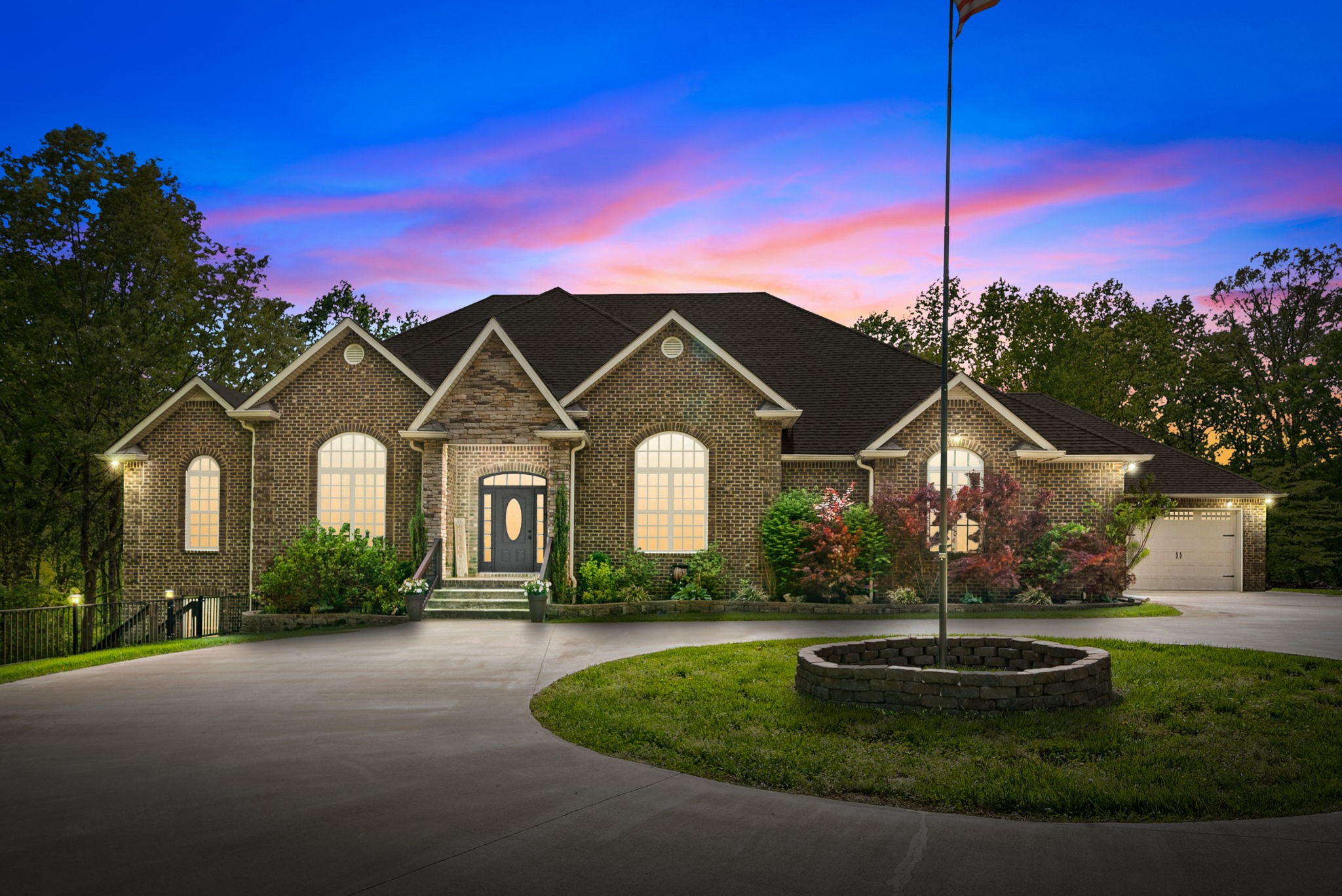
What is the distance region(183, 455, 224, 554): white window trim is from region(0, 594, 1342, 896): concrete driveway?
13.2 metres

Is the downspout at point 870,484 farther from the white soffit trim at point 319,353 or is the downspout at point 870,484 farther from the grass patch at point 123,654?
the grass patch at point 123,654

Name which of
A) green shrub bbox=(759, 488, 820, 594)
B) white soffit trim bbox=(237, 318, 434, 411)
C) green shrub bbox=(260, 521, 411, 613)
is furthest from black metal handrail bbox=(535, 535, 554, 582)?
green shrub bbox=(759, 488, 820, 594)

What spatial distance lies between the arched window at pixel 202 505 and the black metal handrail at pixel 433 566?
20.9ft

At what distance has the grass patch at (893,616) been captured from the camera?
1883cm

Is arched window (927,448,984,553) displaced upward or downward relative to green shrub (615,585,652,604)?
upward

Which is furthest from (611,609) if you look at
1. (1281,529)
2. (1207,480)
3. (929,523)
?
(1281,529)

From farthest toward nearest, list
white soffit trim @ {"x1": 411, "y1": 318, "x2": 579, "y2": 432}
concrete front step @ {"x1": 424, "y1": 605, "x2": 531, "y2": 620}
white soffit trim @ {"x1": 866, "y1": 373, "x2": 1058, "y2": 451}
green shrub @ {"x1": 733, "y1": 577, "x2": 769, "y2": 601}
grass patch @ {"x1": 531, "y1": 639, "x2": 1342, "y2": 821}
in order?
white soffit trim @ {"x1": 866, "y1": 373, "x2": 1058, "y2": 451} → white soffit trim @ {"x1": 411, "y1": 318, "x2": 579, "y2": 432} → green shrub @ {"x1": 733, "y1": 577, "x2": 769, "y2": 601} → concrete front step @ {"x1": 424, "y1": 605, "x2": 531, "y2": 620} → grass patch @ {"x1": 531, "y1": 639, "x2": 1342, "y2": 821}

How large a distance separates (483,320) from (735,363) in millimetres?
9954

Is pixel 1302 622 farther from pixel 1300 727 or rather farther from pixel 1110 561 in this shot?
pixel 1300 727

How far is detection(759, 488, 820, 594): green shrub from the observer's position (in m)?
20.8

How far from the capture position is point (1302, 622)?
18391 mm


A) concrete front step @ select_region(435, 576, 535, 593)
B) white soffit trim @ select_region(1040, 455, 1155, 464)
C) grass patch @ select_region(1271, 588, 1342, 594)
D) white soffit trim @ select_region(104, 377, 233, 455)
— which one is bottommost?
grass patch @ select_region(1271, 588, 1342, 594)

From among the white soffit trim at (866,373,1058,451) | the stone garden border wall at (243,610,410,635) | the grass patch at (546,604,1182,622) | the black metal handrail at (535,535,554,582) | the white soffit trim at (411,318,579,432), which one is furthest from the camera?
the white soffit trim at (866,373,1058,451)

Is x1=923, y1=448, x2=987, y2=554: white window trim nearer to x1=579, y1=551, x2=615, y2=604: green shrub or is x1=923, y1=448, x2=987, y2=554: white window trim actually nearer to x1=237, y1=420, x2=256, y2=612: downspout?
x1=579, y1=551, x2=615, y2=604: green shrub
